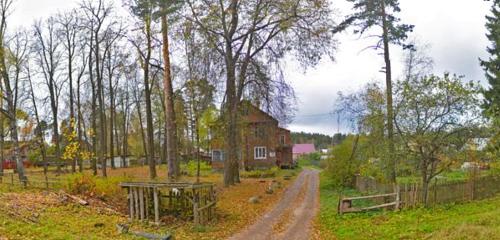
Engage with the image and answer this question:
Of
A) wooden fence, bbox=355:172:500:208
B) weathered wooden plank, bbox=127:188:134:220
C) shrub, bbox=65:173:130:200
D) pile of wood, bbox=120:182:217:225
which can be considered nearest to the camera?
pile of wood, bbox=120:182:217:225

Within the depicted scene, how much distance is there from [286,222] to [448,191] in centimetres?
742

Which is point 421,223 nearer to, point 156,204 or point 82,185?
point 156,204

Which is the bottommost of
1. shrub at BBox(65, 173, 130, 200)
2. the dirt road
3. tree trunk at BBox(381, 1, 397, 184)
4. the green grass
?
the dirt road

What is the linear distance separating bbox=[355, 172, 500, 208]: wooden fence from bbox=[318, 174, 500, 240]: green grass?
64 centimetres

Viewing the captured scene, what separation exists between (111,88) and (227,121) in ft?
69.6

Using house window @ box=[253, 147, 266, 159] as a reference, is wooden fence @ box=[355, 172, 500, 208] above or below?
below

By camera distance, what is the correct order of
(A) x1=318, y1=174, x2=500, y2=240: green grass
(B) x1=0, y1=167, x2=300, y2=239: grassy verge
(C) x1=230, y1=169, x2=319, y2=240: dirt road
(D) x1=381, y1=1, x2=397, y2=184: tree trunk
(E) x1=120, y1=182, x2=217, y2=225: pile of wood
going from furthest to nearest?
1. (D) x1=381, y1=1, x2=397, y2=184: tree trunk
2. (E) x1=120, y1=182, x2=217, y2=225: pile of wood
3. (C) x1=230, y1=169, x2=319, y2=240: dirt road
4. (B) x1=0, y1=167, x2=300, y2=239: grassy verge
5. (A) x1=318, y1=174, x2=500, y2=240: green grass

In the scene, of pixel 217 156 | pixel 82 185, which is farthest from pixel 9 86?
pixel 217 156

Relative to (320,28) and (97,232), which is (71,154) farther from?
(320,28)

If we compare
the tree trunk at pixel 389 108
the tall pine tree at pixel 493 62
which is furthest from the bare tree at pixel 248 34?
the tall pine tree at pixel 493 62

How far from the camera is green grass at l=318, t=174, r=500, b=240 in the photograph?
12.0 meters

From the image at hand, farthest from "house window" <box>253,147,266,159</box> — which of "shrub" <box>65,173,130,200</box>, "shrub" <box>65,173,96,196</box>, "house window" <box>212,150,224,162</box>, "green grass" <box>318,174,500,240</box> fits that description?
"shrub" <box>65,173,96,196</box>

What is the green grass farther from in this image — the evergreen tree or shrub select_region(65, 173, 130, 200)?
the evergreen tree

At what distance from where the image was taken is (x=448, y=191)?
798 inches
